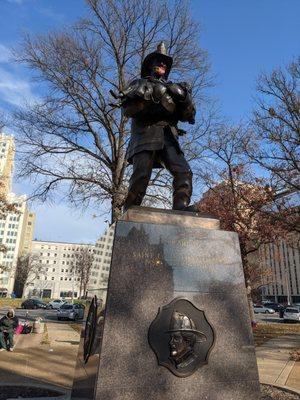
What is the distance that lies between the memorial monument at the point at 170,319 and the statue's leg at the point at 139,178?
1.64 feet

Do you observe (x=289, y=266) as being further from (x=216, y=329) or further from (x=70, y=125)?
(x=216, y=329)

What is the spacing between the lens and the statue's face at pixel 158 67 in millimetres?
5535

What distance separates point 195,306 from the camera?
162 inches

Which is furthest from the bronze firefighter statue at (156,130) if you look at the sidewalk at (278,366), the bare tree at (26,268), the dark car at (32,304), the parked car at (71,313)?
the bare tree at (26,268)

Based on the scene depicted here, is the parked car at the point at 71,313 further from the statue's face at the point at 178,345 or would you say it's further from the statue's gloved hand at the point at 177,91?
the statue's face at the point at 178,345

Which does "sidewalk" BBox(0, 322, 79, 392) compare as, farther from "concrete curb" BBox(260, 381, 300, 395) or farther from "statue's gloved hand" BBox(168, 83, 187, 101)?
"statue's gloved hand" BBox(168, 83, 187, 101)

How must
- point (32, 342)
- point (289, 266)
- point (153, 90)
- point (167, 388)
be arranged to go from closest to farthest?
point (167, 388) → point (153, 90) → point (32, 342) → point (289, 266)

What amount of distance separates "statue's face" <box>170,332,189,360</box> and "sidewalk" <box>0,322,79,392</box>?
332 centimetres

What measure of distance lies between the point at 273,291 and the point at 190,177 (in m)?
98.3

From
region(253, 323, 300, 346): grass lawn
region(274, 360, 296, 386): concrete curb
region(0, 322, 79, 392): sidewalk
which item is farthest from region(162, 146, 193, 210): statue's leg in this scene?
region(253, 323, 300, 346): grass lawn

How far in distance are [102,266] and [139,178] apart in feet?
4.10

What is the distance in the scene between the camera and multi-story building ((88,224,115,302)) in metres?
4.27

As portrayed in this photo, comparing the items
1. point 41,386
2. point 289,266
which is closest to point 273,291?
point 289,266

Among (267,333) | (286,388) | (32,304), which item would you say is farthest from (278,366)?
(32,304)
